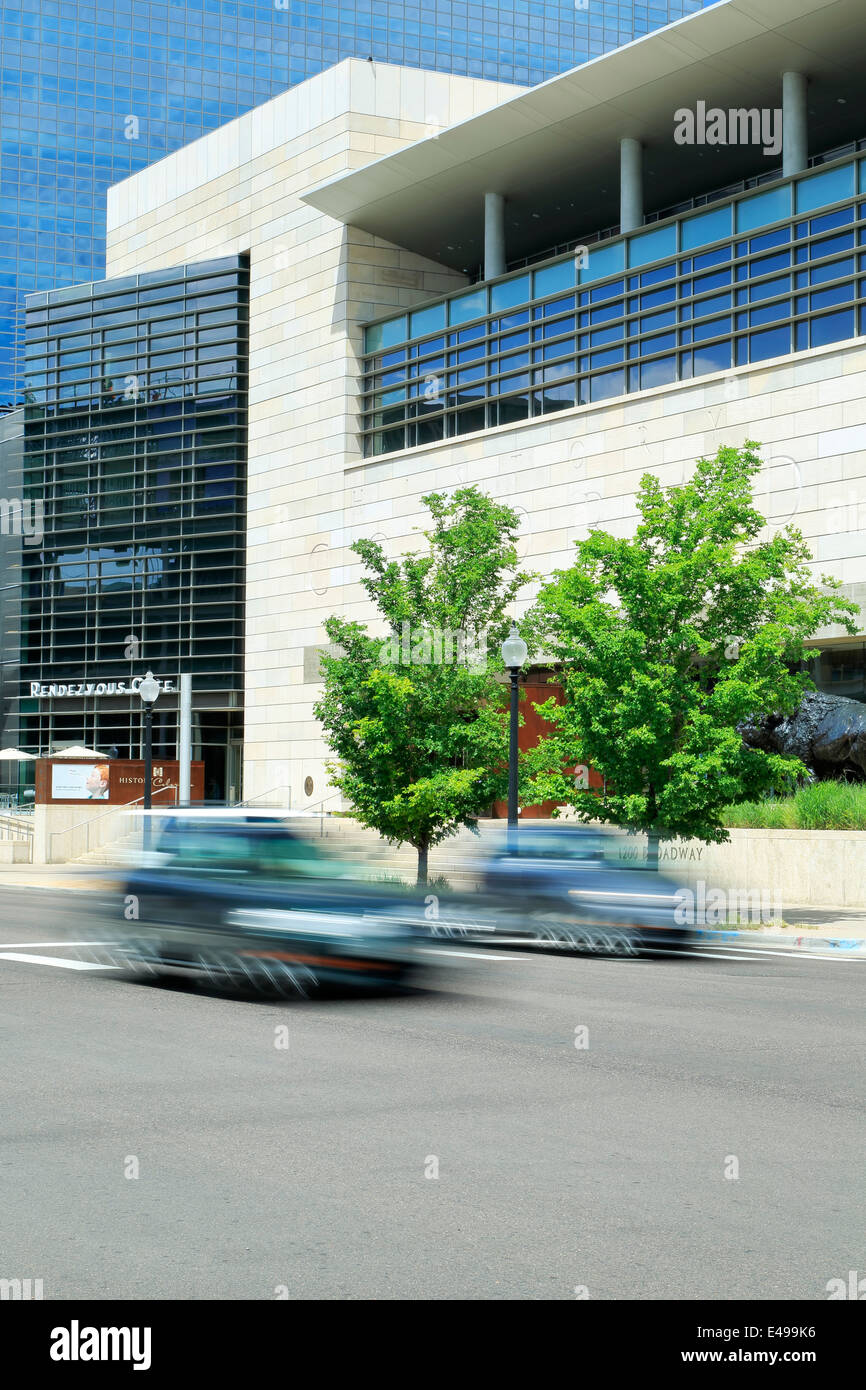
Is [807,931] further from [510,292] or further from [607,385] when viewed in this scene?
[510,292]

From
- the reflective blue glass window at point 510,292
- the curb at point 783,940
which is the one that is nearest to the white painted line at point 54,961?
the curb at point 783,940

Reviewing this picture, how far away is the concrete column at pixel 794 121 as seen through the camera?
34.4 meters

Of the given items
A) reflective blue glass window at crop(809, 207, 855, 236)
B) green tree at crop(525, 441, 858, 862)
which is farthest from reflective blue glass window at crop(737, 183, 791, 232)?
green tree at crop(525, 441, 858, 862)

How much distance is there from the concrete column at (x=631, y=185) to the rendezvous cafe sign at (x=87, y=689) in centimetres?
2531

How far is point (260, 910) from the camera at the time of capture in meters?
11.2

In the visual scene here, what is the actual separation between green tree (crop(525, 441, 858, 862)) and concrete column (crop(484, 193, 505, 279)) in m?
22.8

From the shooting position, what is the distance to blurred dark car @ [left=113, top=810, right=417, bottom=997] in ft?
36.2

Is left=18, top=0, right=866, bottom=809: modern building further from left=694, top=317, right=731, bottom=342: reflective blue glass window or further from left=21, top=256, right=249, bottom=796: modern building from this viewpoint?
left=21, top=256, right=249, bottom=796: modern building

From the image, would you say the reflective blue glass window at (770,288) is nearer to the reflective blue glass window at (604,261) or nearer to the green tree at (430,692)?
the reflective blue glass window at (604,261)

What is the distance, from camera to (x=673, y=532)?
851 inches

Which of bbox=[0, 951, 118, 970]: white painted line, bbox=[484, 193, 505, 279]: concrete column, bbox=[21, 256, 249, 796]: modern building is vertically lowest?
bbox=[0, 951, 118, 970]: white painted line

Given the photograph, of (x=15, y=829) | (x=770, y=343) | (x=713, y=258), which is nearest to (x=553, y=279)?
(x=713, y=258)

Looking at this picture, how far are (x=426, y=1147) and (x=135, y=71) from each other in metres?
112
